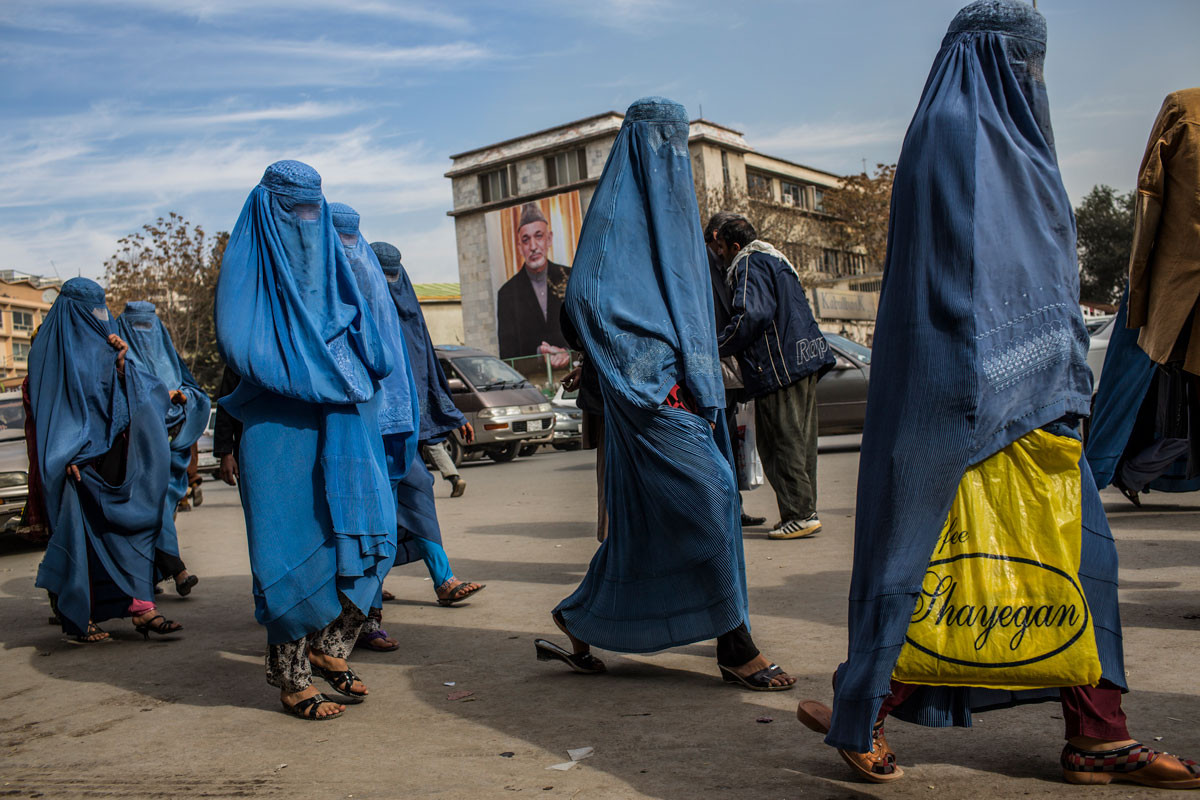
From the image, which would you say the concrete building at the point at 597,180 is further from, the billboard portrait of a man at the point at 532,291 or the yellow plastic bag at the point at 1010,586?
the yellow plastic bag at the point at 1010,586

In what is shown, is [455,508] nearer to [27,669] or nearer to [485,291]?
[27,669]

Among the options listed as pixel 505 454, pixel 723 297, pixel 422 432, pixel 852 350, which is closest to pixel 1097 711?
A: pixel 422 432

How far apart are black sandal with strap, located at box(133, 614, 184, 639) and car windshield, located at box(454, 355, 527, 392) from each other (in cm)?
1254

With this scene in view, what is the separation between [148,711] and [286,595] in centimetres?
83

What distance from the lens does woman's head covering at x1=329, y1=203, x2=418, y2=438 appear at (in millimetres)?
5293

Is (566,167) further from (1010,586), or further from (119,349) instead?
(1010,586)

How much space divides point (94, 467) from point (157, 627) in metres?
0.97

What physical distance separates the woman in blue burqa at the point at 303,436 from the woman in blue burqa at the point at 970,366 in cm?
213

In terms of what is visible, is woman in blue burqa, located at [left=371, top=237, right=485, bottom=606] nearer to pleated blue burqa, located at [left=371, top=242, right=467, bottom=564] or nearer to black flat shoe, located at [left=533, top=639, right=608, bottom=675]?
pleated blue burqa, located at [left=371, top=242, right=467, bottom=564]

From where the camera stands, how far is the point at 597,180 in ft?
145

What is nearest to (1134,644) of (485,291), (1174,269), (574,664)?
(1174,269)

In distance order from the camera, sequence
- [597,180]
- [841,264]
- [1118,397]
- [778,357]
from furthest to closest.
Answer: [841,264] → [597,180] → [778,357] → [1118,397]

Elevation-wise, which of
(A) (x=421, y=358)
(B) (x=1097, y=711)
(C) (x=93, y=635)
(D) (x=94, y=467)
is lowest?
(C) (x=93, y=635)

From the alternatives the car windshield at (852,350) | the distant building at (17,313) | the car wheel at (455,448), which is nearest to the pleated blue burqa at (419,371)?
the car windshield at (852,350)
